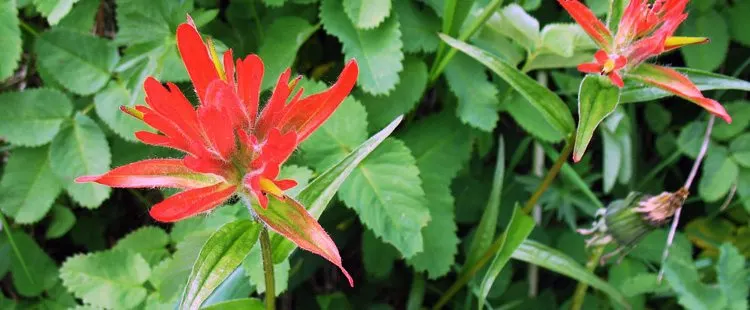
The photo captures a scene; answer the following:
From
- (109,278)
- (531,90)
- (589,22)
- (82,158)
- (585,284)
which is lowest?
(585,284)

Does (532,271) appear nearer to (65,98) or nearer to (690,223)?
(690,223)

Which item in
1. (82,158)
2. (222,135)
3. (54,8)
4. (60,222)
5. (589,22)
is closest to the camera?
(222,135)

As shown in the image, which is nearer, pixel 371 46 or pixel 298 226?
pixel 298 226

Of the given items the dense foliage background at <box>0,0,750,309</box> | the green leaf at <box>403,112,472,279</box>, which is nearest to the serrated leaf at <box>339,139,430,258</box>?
the dense foliage background at <box>0,0,750,309</box>

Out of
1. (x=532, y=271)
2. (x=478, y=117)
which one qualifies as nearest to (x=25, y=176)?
(x=478, y=117)

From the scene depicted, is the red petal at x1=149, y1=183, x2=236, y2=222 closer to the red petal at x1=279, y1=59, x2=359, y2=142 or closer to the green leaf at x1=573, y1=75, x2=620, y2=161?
the red petal at x1=279, y1=59, x2=359, y2=142

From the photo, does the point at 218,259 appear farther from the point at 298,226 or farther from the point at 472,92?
the point at 472,92

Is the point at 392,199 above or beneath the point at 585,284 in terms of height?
above

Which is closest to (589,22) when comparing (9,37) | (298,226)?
(298,226)
